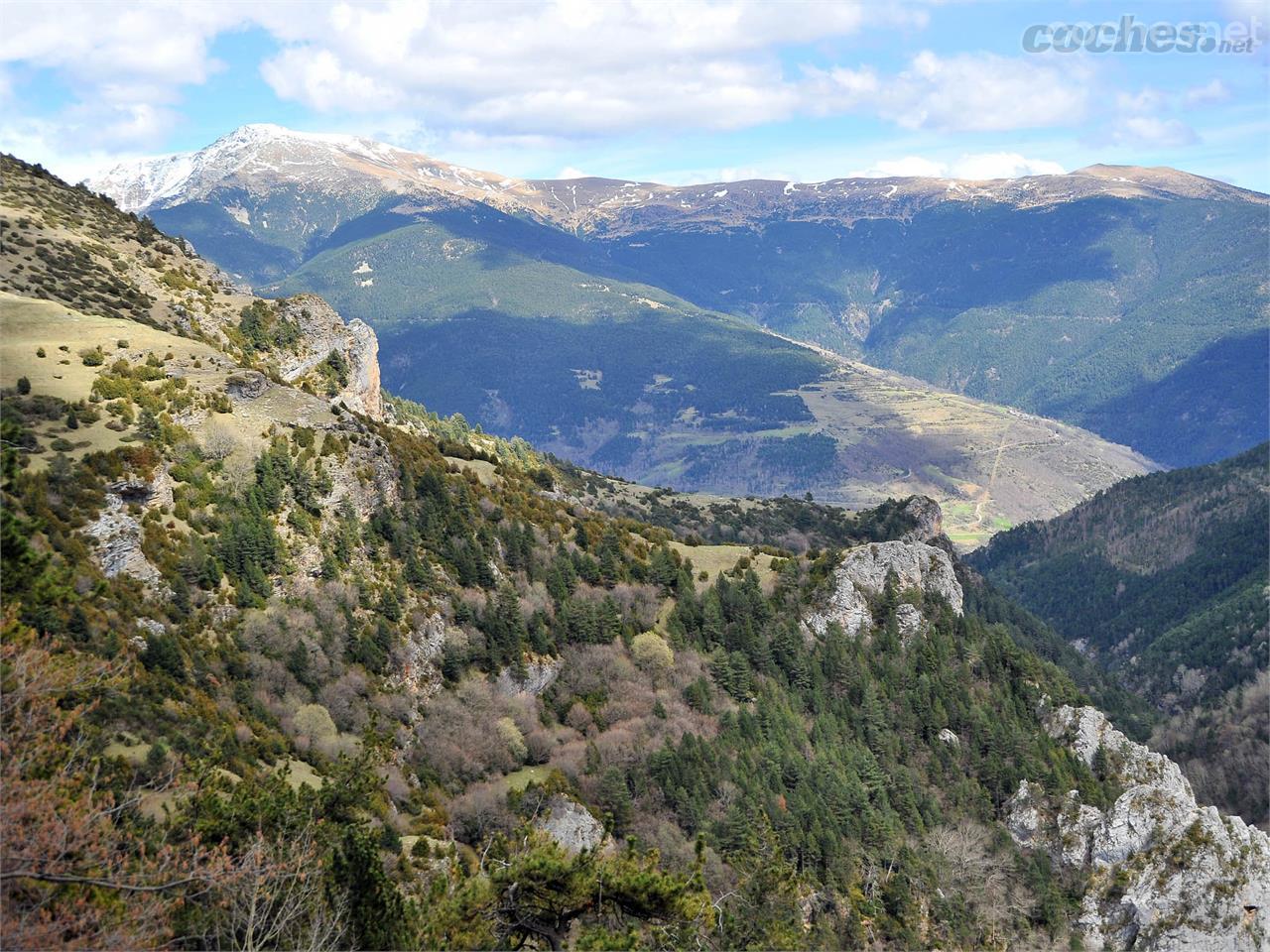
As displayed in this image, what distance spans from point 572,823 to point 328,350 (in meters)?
61.8

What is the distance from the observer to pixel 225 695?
54594 millimetres

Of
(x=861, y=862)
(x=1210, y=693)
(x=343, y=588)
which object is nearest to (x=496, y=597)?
(x=343, y=588)

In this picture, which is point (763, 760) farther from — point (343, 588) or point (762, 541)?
point (762, 541)

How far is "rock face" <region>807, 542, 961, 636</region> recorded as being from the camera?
313 ft

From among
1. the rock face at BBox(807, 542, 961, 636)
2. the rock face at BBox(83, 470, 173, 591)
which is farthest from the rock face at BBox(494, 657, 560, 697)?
the rock face at BBox(807, 542, 961, 636)

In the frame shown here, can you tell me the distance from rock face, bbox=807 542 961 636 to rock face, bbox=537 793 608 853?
124 ft

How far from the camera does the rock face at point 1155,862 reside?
3147 inches

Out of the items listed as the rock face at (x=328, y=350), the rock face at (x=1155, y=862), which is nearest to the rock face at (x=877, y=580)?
the rock face at (x=1155, y=862)

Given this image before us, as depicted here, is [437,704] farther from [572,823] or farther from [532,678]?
[572,823]

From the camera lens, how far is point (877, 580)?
9888cm

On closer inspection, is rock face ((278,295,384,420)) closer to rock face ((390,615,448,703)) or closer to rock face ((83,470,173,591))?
rock face ((390,615,448,703))

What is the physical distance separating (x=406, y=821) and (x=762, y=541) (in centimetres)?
10857

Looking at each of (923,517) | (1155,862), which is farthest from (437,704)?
(923,517)

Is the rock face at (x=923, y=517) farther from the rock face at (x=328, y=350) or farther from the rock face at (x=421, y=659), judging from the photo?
the rock face at (x=421, y=659)
